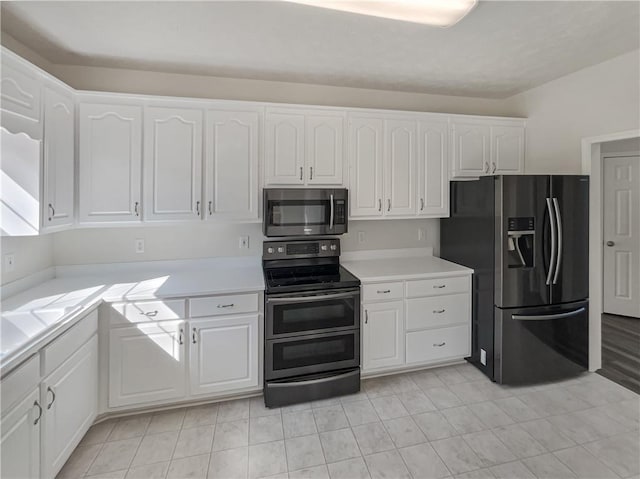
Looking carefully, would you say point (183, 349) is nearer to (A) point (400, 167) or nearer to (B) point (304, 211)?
(B) point (304, 211)

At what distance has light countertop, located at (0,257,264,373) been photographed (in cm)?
156

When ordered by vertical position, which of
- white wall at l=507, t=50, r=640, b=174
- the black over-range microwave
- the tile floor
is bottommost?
the tile floor

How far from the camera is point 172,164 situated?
2.52 m

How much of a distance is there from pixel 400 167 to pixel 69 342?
271 cm

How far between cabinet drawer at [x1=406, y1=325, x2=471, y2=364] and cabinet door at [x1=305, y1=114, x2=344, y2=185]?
1.51m

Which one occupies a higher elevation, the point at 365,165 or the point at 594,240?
the point at 365,165

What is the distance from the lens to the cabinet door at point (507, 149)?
3246mm

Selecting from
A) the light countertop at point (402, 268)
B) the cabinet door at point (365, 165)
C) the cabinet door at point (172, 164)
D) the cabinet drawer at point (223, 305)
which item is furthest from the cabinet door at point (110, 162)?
the light countertop at point (402, 268)

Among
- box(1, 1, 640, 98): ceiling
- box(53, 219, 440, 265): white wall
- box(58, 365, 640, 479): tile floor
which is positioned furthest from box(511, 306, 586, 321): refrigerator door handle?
box(1, 1, 640, 98): ceiling

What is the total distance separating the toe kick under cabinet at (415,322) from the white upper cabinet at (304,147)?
1.03m

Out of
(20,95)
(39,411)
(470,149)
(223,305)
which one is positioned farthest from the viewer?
(470,149)

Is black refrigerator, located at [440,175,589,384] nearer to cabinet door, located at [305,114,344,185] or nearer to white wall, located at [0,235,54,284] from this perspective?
cabinet door, located at [305,114,344,185]

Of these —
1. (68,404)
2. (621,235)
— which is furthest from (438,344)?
(621,235)

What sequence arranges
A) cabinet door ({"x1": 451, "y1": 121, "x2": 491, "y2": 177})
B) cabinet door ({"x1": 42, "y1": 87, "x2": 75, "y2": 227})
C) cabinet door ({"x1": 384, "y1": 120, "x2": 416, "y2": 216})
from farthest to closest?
cabinet door ({"x1": 451, "y1": 121, "x2": 491, "y2": 177}), cabinet door ({"x1": 384, "y1": 120, "x2": 416, "y2": 216}), cabinet door ({"x1": 42, "y1": 87, "x2": 75, "y2": 227})
